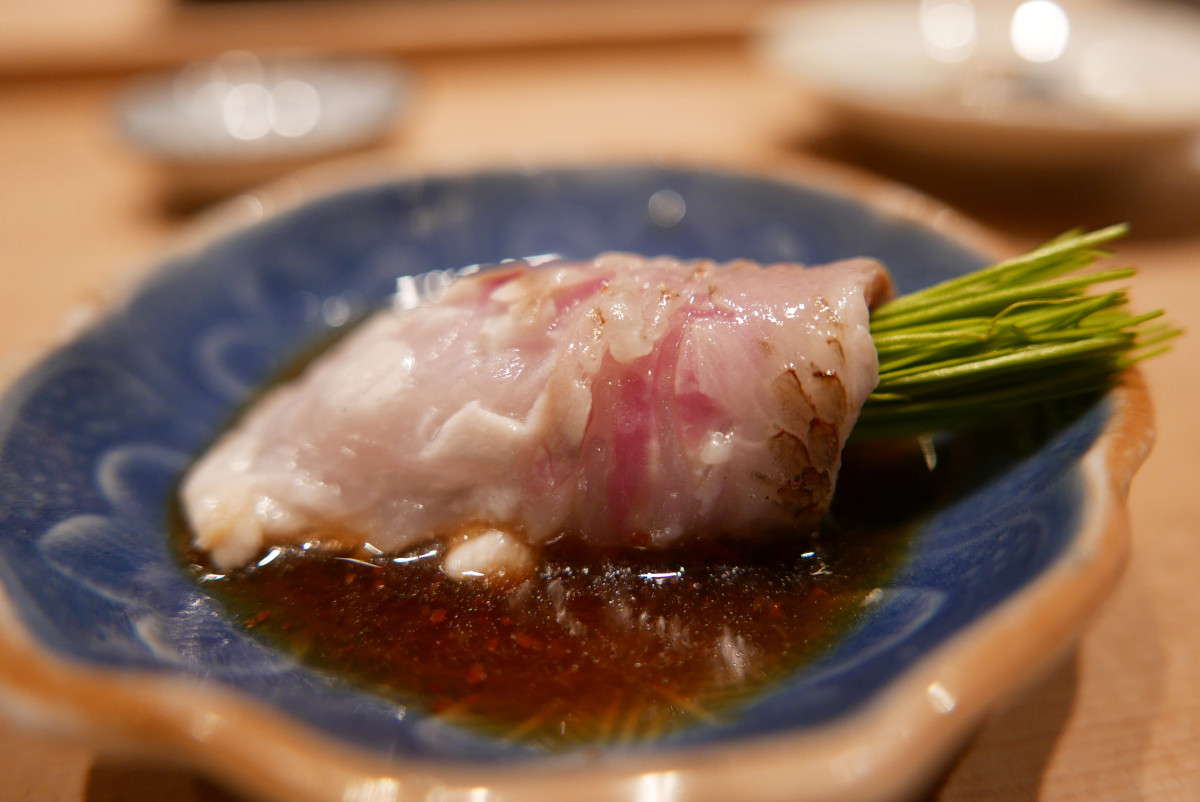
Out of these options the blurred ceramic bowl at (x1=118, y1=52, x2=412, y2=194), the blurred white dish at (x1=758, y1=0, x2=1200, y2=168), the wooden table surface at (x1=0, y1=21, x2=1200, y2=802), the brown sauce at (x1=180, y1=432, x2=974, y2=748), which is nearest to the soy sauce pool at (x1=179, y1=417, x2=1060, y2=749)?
the brown sauce at (x1=180, y1=432, x2=974, y2=748)

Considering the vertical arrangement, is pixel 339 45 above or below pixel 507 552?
above

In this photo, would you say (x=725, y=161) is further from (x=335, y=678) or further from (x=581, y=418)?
(x=335, y=678)

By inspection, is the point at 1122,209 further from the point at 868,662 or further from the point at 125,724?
the point at 125,724

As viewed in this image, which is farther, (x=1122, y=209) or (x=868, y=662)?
(x=1122, y=209)

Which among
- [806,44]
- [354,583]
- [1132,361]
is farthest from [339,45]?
[1132,361]

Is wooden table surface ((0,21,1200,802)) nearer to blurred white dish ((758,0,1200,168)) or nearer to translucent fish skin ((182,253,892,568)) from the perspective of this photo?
blurred white dish ((758,0,1200,168))

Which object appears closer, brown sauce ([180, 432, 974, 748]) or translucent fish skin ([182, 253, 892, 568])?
brown sauce ([180, 432, 974, 748])
